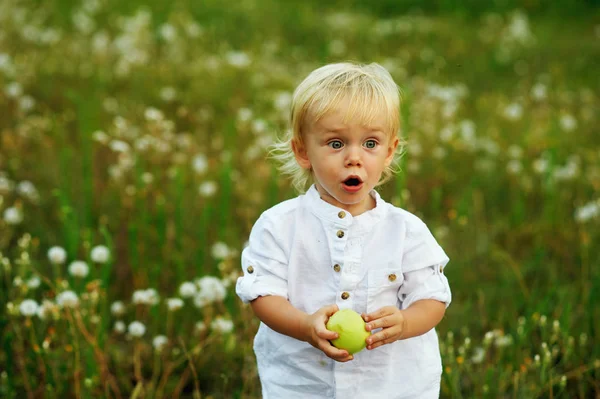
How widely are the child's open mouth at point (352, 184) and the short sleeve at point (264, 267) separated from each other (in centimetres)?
22

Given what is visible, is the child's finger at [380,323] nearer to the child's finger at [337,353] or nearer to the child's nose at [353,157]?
the child's finger at [337,353]

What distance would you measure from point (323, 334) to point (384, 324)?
0.15 meters

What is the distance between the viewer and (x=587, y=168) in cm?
517

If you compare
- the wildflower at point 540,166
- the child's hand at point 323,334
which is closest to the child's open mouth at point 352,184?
the child's hand at point 323,334

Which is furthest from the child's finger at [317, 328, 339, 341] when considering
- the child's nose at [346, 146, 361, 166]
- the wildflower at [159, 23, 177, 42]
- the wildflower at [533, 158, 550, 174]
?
the wildflower at [159, 23, 177, 42]

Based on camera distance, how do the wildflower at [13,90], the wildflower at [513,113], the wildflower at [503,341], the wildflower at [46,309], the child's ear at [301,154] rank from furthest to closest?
the wildflower at [513,113] < the wildflower at [13,90] < the wildflower at [503,341] < the wildflower at [46,309] < the child's ear at [301,154]

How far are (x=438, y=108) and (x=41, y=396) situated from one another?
152 inches

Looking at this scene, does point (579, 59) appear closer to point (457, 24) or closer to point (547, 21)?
point (457, 24)

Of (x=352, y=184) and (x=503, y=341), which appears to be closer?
(x=352, y=184)

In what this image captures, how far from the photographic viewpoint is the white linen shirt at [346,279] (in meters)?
2.04

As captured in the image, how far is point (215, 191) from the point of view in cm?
450

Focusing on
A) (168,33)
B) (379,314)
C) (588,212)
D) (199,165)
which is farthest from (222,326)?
(168,33)

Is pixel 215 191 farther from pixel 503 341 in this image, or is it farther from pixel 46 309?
pixel 503 341

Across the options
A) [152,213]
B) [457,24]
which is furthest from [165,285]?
[457,24]
